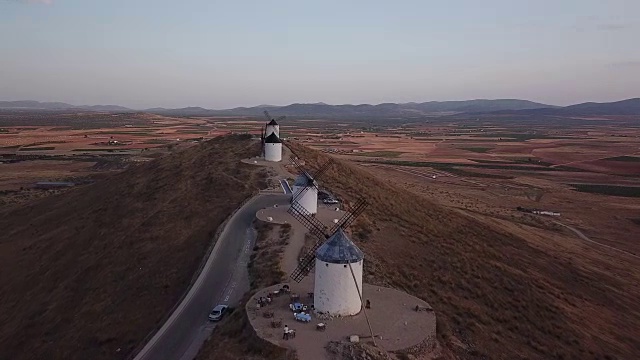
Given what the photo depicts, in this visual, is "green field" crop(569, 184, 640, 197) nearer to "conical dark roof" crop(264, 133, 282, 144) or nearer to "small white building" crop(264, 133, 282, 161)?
"small white building" crop(264, 133, 282, 161)

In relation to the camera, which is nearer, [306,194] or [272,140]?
[306,194]

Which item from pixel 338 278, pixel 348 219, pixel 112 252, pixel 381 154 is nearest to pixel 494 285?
pixel 348 219

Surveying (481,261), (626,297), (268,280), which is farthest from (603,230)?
(268,280)

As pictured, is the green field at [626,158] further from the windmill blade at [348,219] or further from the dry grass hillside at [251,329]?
the dry grass hillside at [251,329]

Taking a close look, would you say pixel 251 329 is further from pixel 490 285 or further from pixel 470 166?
pixel 470 166

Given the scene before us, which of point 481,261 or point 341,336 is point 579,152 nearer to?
point 481,261

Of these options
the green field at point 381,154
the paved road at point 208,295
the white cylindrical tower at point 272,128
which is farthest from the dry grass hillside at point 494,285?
the green field at point 381,154

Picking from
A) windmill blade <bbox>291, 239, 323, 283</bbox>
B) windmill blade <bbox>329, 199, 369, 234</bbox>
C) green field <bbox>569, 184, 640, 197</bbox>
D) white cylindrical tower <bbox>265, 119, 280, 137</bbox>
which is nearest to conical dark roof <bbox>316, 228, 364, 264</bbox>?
windmill blade <bbox>329, 199, 369, 234</bbox>
